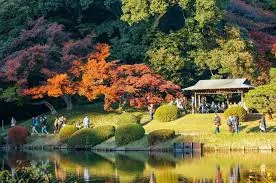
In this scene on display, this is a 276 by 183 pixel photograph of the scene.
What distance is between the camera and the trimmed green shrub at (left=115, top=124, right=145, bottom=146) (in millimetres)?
43438

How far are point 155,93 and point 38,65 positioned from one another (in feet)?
33.4

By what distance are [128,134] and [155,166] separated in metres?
11.0

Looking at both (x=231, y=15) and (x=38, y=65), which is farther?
(x=231, y=15)

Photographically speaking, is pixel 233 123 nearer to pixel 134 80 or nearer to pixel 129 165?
pixel 129 165

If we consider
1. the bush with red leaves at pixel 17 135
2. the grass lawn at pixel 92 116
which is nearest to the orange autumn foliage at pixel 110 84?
the grass lawn at pixel 92 116

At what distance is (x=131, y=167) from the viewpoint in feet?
106

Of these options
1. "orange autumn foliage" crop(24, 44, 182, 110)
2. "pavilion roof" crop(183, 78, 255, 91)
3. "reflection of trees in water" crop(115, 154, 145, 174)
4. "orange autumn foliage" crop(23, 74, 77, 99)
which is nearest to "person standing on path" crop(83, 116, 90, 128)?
"orange autumn foliage" crop(24, 44, 182, 110)

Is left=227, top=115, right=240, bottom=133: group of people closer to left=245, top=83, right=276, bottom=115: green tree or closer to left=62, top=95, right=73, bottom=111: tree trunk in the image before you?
left=245, top=83, right=276, bottom=115: green tree

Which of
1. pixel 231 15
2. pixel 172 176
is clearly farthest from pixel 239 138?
pixel 231 15

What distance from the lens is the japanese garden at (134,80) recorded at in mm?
42938

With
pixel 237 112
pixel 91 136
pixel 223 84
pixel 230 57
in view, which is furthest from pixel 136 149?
pixel 230 57

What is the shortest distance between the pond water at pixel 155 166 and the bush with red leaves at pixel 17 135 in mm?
4914

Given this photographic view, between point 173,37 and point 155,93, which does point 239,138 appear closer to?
point 155,93

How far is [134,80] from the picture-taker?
2056 inches
